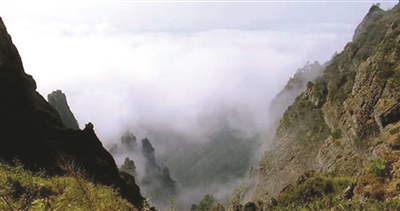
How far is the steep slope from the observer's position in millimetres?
56781

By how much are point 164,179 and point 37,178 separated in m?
136

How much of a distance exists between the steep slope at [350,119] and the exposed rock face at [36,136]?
14.7 meters

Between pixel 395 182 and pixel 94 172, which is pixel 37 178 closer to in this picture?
pixel 94 172

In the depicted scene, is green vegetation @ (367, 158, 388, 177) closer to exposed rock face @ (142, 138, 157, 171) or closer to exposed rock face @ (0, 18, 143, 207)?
exposed rock face @ (0, 18, 143, 207)

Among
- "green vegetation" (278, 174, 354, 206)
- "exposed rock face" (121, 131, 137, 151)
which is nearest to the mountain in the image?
"exposed rock face" (121, 131, 137, 151)

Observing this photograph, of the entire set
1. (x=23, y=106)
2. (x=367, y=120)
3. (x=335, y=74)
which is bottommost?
(x=23, y=106)

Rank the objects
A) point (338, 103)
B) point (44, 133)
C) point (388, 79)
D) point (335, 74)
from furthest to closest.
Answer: point (335, 74)
point (338, 103)
point (388, 79)
point (44, 133)

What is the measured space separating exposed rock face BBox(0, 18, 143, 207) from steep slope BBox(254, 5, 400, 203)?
48.1ft

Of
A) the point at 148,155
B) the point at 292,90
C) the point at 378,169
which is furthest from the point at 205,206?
the point at 378,169

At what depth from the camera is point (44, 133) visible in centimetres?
2812

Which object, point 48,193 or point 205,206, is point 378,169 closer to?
point 48,193

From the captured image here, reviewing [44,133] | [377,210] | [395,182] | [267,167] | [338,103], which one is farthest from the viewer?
[267,167]

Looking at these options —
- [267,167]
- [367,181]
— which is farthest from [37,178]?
[267,167]

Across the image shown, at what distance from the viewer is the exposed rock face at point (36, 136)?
2608 centimetres
